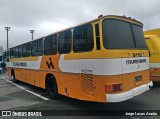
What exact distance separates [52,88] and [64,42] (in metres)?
2.28

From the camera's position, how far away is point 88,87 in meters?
6.34

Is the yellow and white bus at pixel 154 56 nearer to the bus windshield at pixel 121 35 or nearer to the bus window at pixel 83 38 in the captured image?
the bus windshield at pixel 121 35

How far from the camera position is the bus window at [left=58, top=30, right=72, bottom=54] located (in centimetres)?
741

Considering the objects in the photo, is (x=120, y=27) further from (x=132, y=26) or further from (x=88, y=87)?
(x=88, y=87)

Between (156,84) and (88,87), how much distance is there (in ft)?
21.8

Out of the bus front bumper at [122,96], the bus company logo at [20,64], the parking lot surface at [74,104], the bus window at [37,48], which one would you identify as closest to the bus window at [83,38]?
the bus front bumper at [122,96]

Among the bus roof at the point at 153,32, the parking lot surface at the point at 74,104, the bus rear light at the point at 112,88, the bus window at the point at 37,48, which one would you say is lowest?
the parking lot surface at the point at 74,104

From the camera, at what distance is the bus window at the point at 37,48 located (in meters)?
9.95

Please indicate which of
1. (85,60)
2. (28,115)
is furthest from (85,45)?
(28,115)

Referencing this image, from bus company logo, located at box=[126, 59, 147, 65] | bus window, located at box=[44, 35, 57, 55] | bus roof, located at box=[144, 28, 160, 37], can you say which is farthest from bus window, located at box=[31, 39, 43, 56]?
bus roof, located at box=[144, 28, 160, 37]

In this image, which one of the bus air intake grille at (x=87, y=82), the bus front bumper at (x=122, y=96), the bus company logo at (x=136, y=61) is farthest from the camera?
the bus company logo at (x=136, y=61)

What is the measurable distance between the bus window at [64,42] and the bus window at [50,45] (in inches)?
17.8

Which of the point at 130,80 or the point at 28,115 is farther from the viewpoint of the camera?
the point at 28,115

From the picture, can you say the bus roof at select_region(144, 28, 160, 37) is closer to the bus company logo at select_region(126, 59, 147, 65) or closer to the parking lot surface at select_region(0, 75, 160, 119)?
the parking lot surface at select_region(0, 75, 160, 119)
